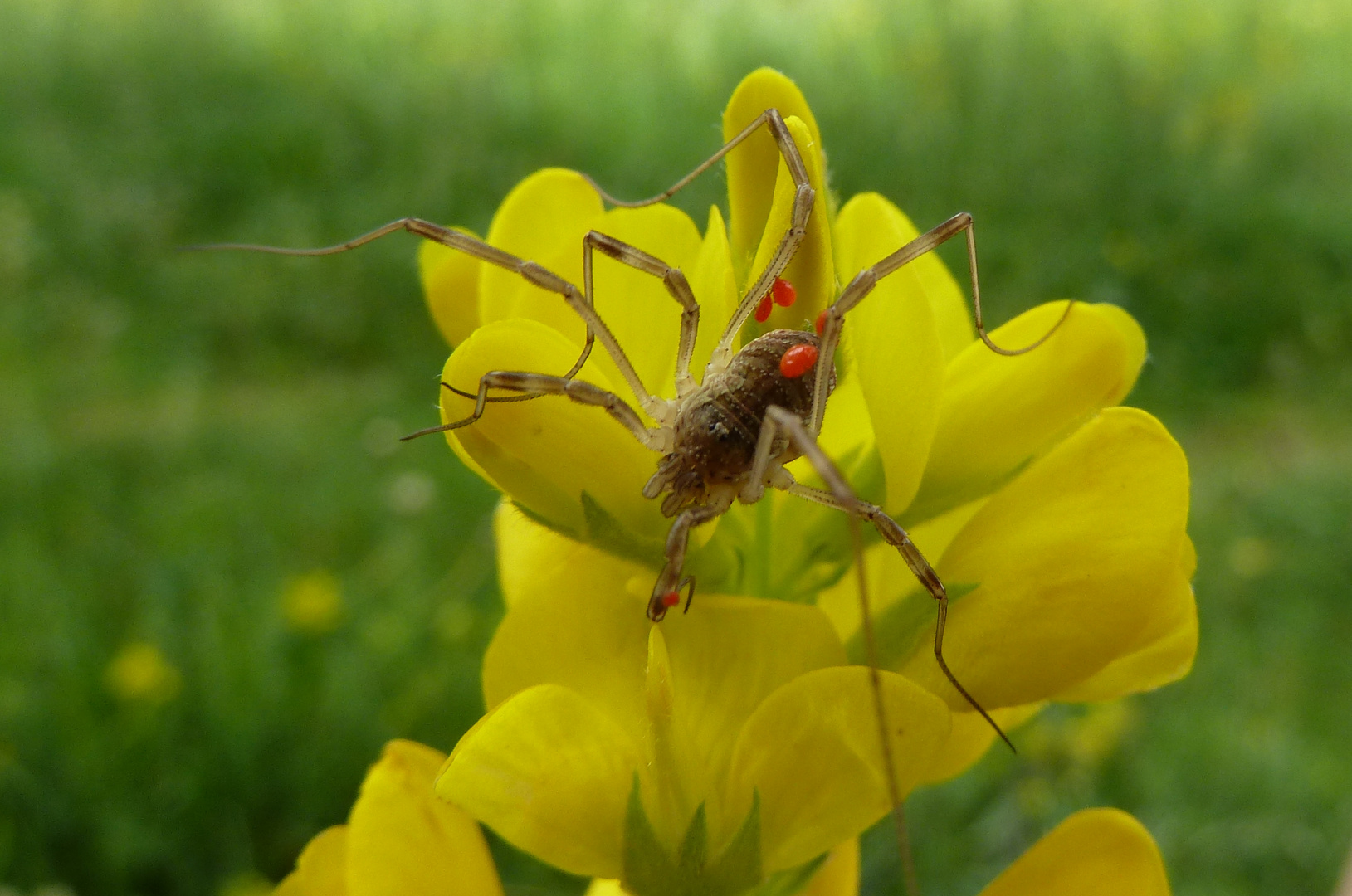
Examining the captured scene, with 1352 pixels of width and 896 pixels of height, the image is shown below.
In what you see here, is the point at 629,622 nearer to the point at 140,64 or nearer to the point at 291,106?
the point at 291,106

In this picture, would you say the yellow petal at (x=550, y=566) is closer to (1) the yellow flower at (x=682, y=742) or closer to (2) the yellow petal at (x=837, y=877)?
(1) the yellow flower at (x=682, y=742)

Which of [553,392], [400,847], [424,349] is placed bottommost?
[424,349]

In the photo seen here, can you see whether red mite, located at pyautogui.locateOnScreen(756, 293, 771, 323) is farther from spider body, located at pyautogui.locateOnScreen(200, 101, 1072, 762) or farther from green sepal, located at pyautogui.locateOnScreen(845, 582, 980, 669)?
green sepal, located at pyautogui.locateOnScreen(845, 582, 980, 669)

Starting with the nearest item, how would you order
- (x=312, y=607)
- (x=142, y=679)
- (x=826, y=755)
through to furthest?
(x=826, y=755) → (x=142, y=679) → (x=312, y=607)

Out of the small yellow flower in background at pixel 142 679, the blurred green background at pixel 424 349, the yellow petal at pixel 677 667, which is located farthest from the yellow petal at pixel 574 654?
the small yellow flower in background at pixel 142 679

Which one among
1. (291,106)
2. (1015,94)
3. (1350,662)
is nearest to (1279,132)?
(1015,94)

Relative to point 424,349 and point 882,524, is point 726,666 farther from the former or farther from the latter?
point 424,349

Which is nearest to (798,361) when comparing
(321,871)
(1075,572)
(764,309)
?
(764,309)
